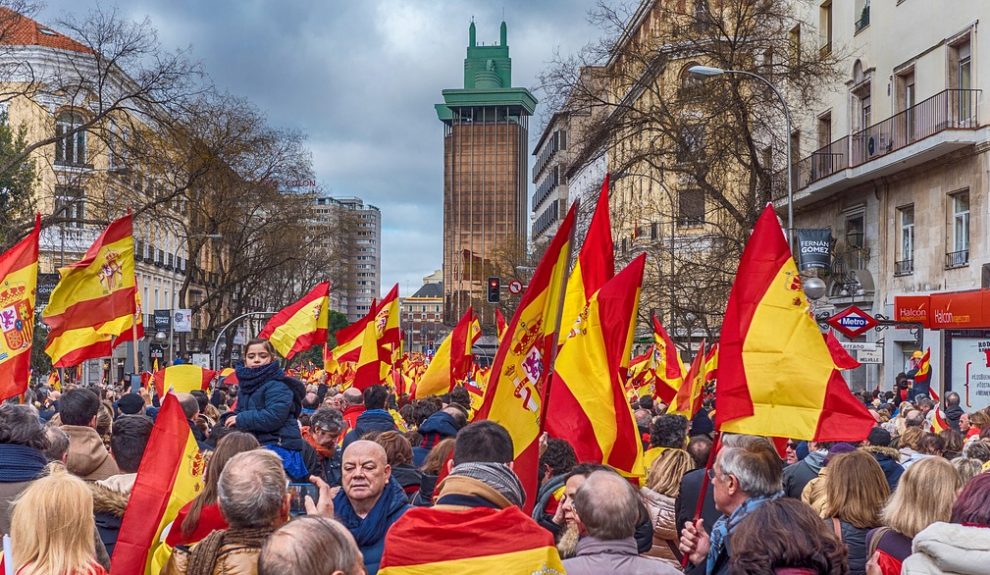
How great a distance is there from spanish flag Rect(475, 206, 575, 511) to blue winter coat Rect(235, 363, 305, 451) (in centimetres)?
164

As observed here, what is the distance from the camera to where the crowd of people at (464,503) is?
433 cm

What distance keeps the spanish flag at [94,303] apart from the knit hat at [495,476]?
8.82 metres

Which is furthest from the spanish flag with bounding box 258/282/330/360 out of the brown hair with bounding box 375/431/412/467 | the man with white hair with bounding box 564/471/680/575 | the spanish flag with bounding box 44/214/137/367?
the man with white hair with bounding box 564/471/680/575

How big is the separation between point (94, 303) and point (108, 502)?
7715 millimetres

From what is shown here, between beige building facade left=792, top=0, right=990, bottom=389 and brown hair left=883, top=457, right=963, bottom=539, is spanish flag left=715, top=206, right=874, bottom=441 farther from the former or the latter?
beige building facade left=792, top=0, right=990, bottom=389

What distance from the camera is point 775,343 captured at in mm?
7453

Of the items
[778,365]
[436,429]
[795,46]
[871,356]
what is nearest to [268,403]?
[436,429]

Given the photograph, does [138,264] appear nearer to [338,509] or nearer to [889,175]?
[889,175]

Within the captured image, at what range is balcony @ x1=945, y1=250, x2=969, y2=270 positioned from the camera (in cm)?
2689

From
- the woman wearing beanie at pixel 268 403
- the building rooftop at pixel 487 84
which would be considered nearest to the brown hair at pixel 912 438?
the woman wearing beanie at pixel 268 403

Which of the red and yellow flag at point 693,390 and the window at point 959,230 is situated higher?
the window at point 959,230

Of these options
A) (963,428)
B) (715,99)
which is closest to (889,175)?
(715,99)

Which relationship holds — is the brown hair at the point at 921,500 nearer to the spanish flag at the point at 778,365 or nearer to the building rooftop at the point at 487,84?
the spanish flag at the point at 778,365

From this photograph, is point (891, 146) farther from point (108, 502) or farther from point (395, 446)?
point (108, 502)
